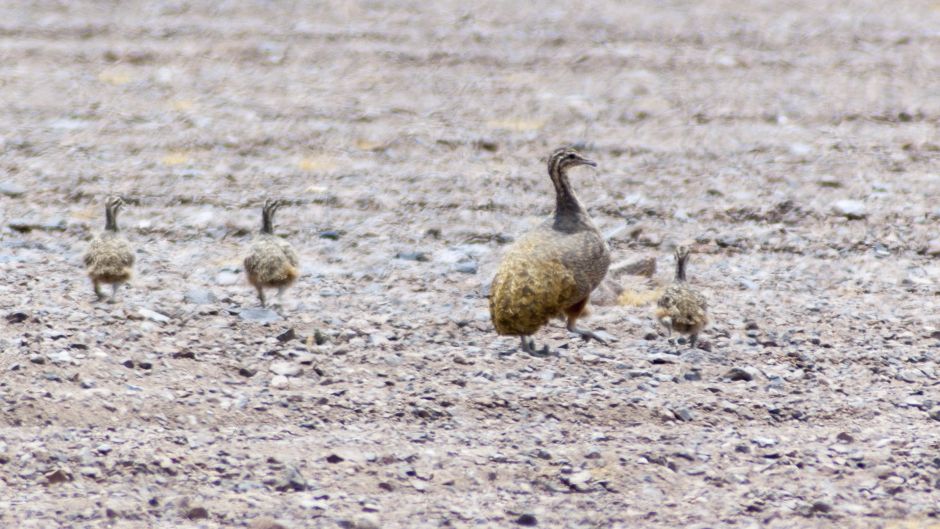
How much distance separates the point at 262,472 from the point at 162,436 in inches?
31.7

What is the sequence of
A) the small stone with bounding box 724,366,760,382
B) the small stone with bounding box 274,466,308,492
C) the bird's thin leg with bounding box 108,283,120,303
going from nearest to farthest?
the small stone with bounding box 274,466,308,492 < the small stone with bounding box 724,366,760,382 < the bird's thin leg with bounding box 108,283,120,303

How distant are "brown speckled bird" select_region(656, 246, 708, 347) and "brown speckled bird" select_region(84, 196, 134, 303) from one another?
4098 millimetres

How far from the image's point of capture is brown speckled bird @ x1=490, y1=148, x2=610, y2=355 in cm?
970

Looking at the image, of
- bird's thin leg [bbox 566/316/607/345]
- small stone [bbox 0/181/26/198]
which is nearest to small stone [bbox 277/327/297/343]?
bird's thin leg [bbox 566/316/607/345]

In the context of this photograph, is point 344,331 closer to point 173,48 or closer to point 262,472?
point 262,472

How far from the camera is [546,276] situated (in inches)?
383

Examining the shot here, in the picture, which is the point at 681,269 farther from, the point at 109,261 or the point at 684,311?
the point at 109,261

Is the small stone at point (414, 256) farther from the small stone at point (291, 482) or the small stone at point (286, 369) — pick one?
the small stone at point (291, 482)

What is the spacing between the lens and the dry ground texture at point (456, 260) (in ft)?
25.1

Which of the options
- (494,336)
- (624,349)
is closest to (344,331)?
(494,336)

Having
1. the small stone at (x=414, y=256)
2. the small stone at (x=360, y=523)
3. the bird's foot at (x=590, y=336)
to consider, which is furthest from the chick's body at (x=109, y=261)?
the small stone at (x=360, y=523)

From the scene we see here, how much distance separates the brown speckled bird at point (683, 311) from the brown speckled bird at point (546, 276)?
0.53m

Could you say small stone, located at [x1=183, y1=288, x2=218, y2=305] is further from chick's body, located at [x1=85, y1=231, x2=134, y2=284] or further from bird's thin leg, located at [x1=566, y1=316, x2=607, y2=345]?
bird's thin leg, located at [x1=566, y1=316, x2=607, y2=345]

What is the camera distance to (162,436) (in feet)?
26.5
